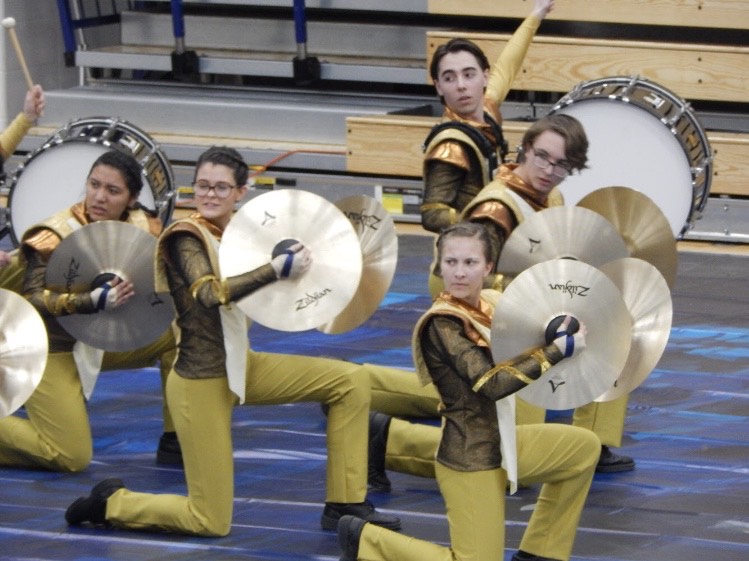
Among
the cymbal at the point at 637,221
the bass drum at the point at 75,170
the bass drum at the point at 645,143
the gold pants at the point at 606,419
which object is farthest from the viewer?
the bass drum at the point at 75,170

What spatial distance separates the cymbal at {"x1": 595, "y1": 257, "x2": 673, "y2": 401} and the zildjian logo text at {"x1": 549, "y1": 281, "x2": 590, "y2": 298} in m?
0.36

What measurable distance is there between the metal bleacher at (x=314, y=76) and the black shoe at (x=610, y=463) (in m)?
3.15

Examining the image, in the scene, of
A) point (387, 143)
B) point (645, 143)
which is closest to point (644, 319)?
point (645, 143)

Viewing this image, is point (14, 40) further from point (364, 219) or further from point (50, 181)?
point (364, 219)

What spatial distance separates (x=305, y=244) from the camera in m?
3.95

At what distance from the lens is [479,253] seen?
139 inches

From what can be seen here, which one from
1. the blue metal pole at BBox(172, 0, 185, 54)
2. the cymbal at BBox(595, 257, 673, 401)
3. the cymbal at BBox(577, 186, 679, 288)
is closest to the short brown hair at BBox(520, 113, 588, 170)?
the cymbal at BBox(577, 186, 679, 288)

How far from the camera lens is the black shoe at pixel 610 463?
4574mm

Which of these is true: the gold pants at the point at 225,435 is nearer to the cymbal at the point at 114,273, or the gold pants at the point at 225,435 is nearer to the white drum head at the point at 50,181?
the cymbal at the point at 114,273

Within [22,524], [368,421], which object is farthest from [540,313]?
[22,524]

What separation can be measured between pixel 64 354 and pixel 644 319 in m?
1.79

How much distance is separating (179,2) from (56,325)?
15.7 ft

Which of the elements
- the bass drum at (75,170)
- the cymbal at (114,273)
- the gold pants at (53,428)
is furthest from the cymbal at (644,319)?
the bass drum at (75,170)

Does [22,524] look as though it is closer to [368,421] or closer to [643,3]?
[368,421]
